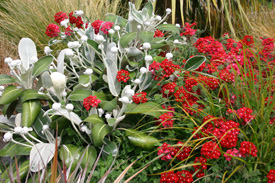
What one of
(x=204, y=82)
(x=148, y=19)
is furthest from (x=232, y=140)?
(x=148, y=19)

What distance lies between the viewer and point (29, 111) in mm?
1922

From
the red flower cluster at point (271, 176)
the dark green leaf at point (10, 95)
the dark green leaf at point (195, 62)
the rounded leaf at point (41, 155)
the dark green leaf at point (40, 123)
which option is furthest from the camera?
the dark green leaf at point (195, 62)

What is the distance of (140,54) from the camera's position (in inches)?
86.9

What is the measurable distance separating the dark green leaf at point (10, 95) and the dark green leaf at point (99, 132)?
557 mm

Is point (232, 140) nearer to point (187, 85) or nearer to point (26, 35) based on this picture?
point (187, 85)

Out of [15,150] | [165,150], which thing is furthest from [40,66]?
[165,150]

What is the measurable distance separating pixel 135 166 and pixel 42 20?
7.69ft

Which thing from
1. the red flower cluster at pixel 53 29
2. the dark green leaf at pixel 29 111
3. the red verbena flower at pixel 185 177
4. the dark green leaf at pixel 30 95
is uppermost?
the red flower cluster at pixel 53 29

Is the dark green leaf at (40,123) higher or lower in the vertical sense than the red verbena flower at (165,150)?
higher

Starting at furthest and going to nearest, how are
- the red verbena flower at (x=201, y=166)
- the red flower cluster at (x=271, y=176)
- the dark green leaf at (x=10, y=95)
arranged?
1. the dark green leaf at (x=10, y=95)
2. the red verbena flower at (x=201, y=166)
3. the red flower cluster at (x=271, y=176)

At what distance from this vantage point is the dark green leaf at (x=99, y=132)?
177 cm

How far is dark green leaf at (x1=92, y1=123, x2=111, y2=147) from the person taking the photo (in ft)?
5.81

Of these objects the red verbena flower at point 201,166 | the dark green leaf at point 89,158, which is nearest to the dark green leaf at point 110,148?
the dark green leaf at point 89,158

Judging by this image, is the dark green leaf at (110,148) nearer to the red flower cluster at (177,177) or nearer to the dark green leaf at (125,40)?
the red flower cluster at (177,177)
